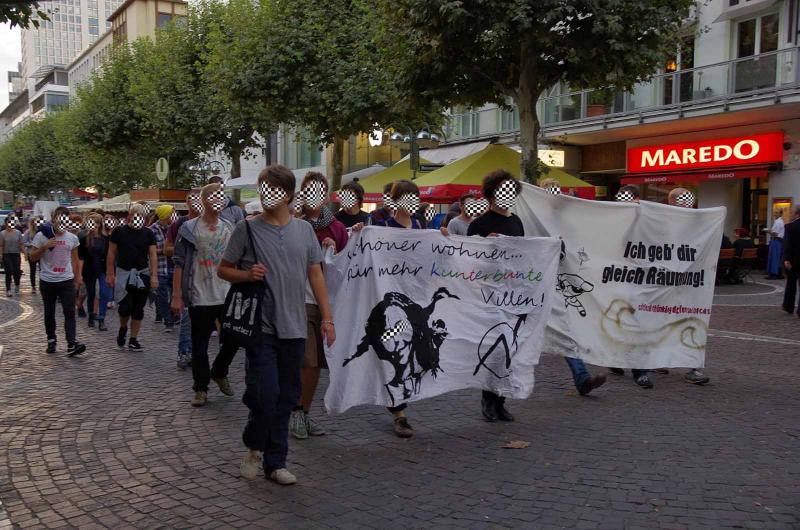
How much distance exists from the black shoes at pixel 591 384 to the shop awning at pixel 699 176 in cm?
1724

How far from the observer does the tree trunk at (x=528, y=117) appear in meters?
14.5

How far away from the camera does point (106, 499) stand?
14.9 feet

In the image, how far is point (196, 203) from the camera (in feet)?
24.2

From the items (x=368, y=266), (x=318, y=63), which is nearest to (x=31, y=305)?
(x=318, y=63)

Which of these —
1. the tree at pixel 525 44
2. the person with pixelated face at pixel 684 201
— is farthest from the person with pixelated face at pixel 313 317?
the tree at pixel 525 44

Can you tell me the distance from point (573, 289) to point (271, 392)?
3.64m

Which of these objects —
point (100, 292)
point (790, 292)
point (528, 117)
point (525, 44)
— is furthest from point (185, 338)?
point (790, 292)

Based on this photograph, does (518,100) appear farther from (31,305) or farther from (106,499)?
(106,499)

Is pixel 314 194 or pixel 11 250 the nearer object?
pixel 314 194

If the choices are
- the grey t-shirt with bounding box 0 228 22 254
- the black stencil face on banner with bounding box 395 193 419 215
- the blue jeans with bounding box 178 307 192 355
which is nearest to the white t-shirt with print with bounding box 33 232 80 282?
the blue jeans with bounding box 178 307 192 355

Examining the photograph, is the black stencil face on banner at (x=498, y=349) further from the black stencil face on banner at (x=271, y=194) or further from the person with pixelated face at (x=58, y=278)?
the person with pixelated face at (x=58, y=278)

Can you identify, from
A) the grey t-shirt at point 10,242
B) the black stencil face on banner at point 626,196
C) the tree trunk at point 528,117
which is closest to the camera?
the black stencil face on banner at point 626,196

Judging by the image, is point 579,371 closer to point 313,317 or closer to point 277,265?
point 313,317

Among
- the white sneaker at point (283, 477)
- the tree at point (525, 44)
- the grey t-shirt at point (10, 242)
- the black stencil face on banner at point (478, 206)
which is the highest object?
the tree at point (525, 44)
